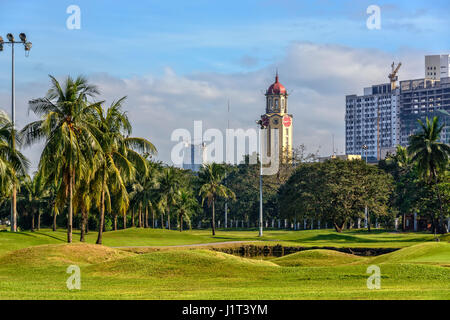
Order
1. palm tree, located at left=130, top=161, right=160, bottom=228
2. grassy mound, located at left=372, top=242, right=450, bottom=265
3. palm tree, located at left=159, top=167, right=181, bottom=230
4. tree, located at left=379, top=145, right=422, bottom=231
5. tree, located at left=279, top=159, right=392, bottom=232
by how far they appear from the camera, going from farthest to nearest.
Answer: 1. palm tree, located at left=130, top=161, right=160, bottom=228
2. palm tree, located at left=159, top=167, right=181, bottom=230
3. tree, located at left=279, top=159, right=392, bottom=232
4. tree, located at left=379, top=145, right=422, bottom=231
5. grassy mound, located at left=372, top=242, right=450, bottom=265

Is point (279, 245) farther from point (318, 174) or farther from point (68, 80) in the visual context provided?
point (318, 174)

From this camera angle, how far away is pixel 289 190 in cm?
10750

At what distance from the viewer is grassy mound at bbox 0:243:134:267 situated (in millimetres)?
35225

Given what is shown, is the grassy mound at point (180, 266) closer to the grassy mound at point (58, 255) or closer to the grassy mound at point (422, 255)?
the grassy mound at point (58, 255)

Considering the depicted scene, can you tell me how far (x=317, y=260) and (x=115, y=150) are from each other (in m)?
A: 21.0

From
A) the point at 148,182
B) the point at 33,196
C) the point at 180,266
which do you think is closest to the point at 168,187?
the point at 148,182

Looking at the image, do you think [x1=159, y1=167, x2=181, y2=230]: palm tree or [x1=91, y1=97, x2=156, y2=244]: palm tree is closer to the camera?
[x1=91, y1=97, x2=156, y2=244]: palm tree

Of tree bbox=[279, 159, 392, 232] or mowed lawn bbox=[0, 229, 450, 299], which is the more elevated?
tree bbox=[279, 159, 392, 232]

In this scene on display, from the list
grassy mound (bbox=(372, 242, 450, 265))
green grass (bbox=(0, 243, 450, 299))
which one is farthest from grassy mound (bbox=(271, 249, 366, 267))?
green grass (bbox=(0, 243, 450, 299))

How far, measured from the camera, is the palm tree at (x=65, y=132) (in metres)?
45.8

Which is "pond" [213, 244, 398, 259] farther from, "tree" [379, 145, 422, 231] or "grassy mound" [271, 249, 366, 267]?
"tree" [379, 145, 422, 231]

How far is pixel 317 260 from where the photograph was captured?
4212 cm

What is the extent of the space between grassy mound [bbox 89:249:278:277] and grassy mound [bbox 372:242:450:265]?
9775 mm
